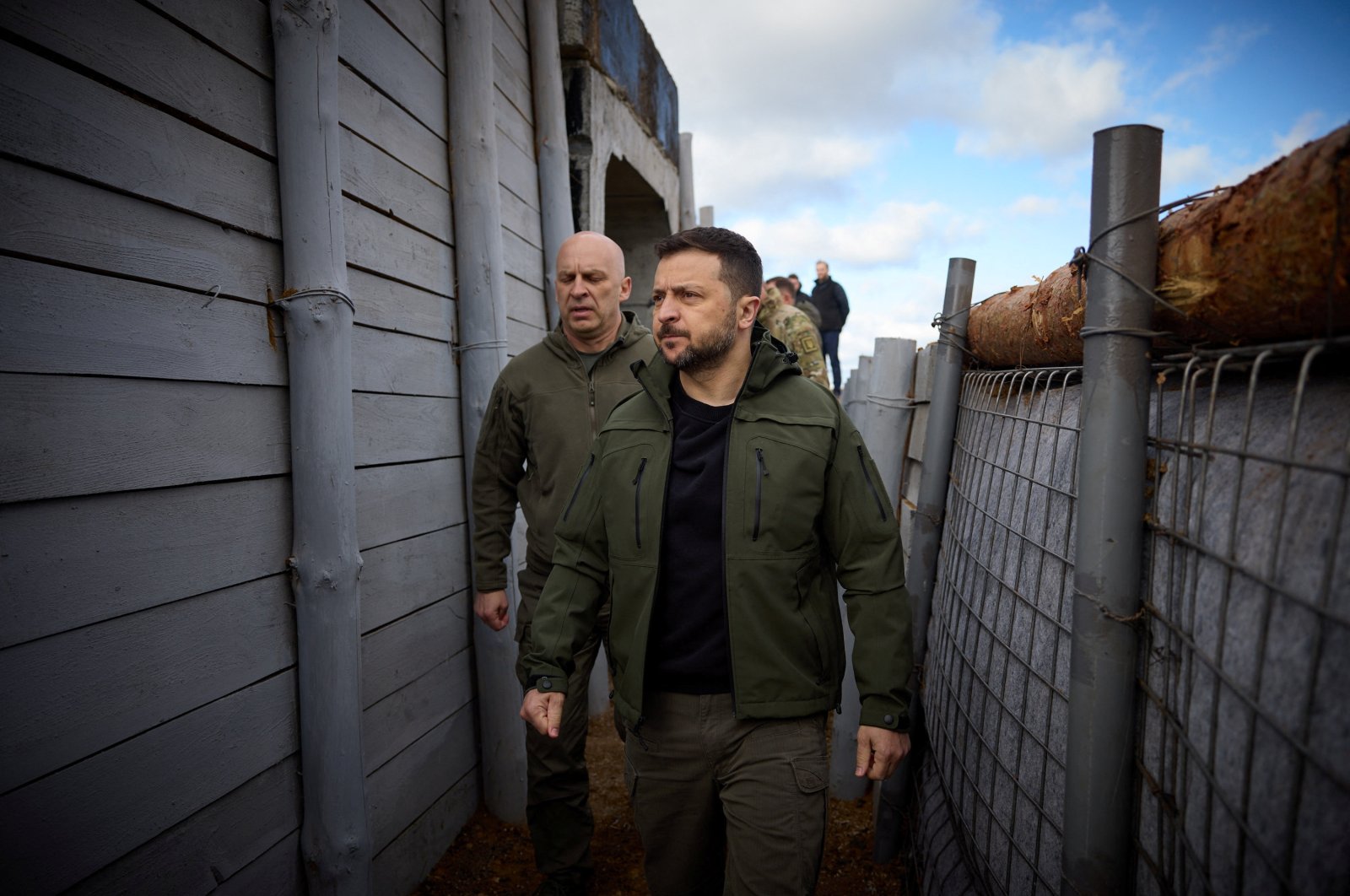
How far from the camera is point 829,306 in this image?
12.6 meters

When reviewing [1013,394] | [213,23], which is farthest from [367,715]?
[1013,394]

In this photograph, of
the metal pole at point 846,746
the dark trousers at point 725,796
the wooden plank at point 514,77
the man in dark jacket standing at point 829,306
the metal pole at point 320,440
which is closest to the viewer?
the dark trousers at point 725,796

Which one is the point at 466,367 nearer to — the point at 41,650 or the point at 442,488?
the point at 442,488

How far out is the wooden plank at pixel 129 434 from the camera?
149 cm

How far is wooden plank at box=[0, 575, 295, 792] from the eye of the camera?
1497mm

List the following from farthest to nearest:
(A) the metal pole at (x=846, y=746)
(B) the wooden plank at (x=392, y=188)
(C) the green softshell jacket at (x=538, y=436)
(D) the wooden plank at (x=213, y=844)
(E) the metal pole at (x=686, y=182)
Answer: (E) the metal pole at (x=686, y=182)
(A) the metal pole at (x=846, y=746)
(C) the green softshell jacket at (x=538, y=436)
(B) the wooden plank at (x=392, y=188)
(D) the wooden plank at (x=213, y=844)

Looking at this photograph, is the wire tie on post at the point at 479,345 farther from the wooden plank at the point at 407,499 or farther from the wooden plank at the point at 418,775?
the wooden plank at the point at 418,775

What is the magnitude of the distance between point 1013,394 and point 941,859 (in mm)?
1348

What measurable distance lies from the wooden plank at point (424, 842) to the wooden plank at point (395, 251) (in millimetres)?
2121

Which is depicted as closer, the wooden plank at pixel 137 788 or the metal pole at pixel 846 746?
the wooden plank at pixel 137 788

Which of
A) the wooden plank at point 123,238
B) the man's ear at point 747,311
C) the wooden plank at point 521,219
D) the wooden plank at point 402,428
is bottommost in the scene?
the wooden plank at point 402,428

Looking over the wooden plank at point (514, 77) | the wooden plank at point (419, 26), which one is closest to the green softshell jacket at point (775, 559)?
the wooden plank at point (419, 26)

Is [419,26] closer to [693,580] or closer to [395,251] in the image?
[395,251]

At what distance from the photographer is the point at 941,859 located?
216 centimetres
